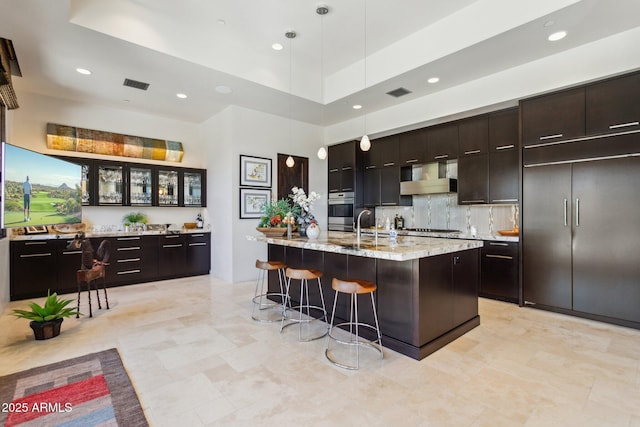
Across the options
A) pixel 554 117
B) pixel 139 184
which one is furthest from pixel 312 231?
pixel 139 184

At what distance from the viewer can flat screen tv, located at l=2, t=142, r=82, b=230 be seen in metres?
2.51

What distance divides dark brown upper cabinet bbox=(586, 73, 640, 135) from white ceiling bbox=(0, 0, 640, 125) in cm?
59

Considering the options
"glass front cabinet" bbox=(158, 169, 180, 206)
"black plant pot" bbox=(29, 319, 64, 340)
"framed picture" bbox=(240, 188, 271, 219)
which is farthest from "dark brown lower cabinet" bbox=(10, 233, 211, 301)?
"black plant pot" bbox=(29, 319, 64, 340)

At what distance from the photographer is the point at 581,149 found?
11.9 ft

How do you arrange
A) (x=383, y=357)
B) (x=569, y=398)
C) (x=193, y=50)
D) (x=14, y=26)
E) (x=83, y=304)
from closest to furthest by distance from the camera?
(x=569, y=398) < (x=383, y=357) < (x=14, y=26) < (x=193, y=50) < (x=83, y=304)

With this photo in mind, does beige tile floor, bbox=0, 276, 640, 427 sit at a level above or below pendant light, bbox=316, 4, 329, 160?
below

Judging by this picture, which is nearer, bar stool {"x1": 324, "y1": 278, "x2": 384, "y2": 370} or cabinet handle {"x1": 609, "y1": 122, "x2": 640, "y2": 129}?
bar stool {"x1": 324, "y1": 278, "x2": 384, "y2": 370}

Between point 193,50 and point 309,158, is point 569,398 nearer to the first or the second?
point 193,50

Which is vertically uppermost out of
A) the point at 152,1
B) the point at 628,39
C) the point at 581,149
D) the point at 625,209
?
the point at 152,1

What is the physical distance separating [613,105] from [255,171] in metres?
5.21

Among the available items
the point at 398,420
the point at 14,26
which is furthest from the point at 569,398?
the point at 14,26

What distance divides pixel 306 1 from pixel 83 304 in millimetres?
5015

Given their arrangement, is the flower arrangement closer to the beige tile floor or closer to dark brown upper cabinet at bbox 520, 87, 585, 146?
the beige tile floor

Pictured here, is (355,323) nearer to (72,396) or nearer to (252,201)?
(72,396)
